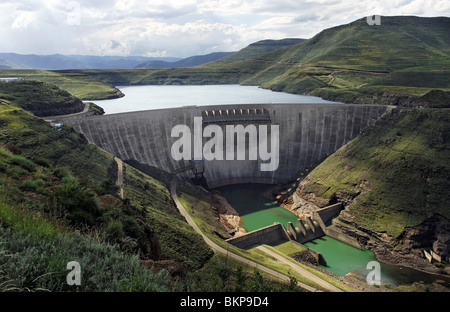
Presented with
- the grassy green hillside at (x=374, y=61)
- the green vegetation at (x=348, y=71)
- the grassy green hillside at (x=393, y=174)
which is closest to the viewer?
the grassy green hillside at (x=393, y=174)

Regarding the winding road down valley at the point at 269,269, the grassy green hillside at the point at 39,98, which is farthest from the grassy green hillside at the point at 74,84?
the winding road down valley at the point at 269,269

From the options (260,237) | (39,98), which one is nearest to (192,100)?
(39,98)

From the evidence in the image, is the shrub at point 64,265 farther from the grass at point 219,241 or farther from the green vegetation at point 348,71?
the green vegetation at point 348,71

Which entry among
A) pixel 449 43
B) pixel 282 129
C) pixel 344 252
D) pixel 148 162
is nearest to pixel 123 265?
pixel 344 252

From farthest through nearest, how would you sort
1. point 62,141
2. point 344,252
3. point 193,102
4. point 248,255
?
point 193,102 → point 344,252 → point 62,141 → point 248,255

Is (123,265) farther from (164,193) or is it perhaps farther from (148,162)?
(148,162)

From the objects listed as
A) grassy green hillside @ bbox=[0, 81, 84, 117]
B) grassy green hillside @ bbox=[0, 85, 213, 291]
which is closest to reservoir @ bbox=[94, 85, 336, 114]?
grassy green hillside @ bbox=[0, 81, 84, 117]

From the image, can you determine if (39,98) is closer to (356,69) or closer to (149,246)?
(149,246)
